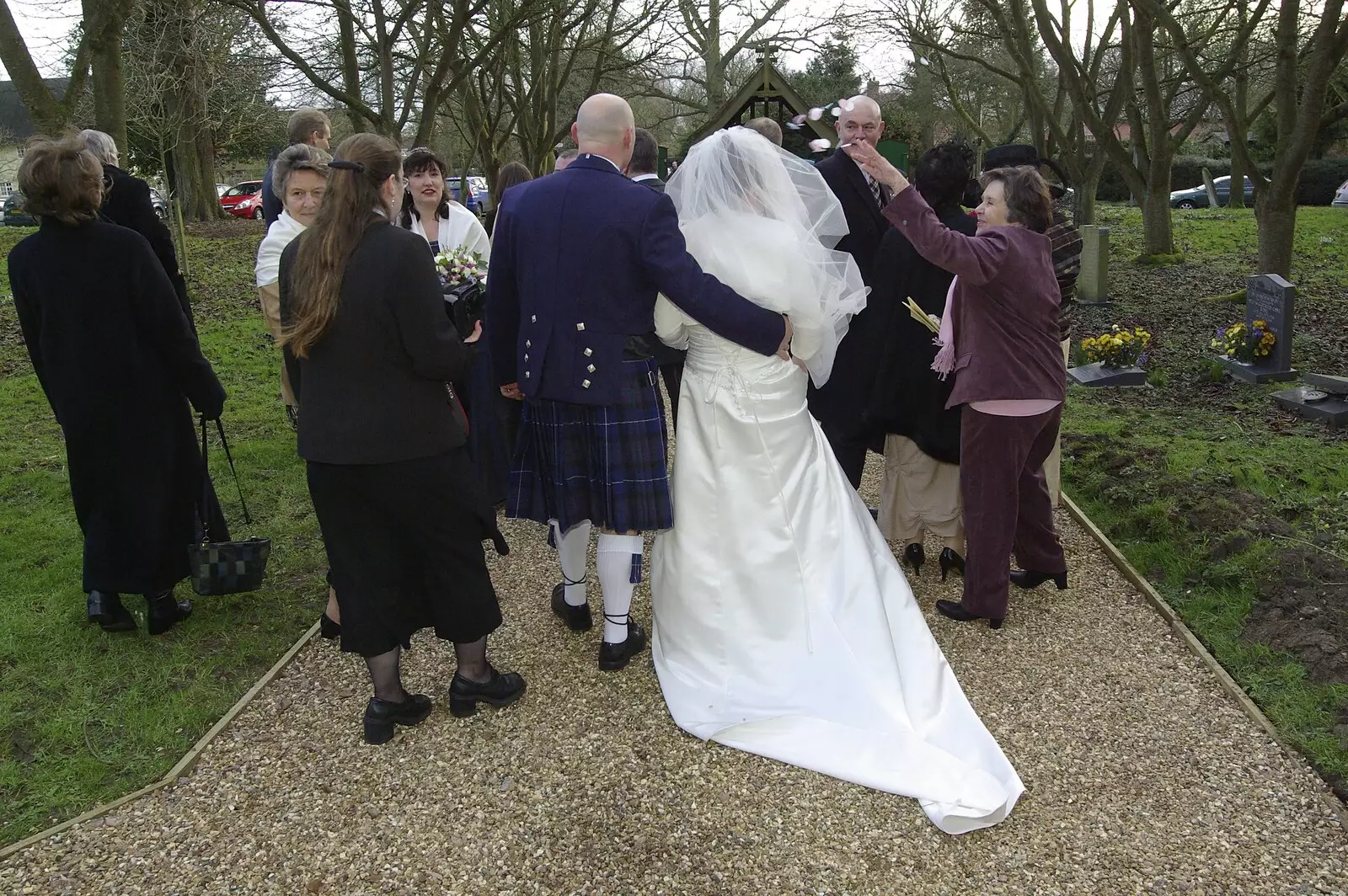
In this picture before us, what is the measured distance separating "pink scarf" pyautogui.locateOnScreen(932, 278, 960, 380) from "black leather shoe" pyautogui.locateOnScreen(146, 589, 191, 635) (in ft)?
11.1

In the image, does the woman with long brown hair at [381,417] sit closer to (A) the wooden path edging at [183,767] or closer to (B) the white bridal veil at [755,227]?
(A) the wooden path edging at [183,767]

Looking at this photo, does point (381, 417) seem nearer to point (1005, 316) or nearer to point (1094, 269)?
point (1005, 316)

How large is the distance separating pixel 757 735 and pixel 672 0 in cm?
1412

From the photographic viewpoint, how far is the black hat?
4.28 m

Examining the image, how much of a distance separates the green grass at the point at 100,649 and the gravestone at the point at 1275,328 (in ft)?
23.3

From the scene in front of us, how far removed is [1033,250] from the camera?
11.3ft

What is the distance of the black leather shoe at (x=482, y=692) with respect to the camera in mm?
3314

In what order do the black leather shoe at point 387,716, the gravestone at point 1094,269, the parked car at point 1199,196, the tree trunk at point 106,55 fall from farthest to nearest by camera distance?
the parked car at point 1199,196 < the gravestone at point 1094,269 < the tree trunk at point 106,55 < the black leather shoe at point 387,716

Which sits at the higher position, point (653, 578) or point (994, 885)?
point (653, 578)

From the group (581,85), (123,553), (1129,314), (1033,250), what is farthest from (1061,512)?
(581,85)

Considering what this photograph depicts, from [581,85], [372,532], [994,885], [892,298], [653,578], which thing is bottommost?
[994,885]

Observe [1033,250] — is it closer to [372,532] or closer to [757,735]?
[757,735]

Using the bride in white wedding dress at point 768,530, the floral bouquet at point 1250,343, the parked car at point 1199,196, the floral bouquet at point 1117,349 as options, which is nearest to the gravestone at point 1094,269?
the floral bouquet at point 1250,343

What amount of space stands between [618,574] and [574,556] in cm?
34
